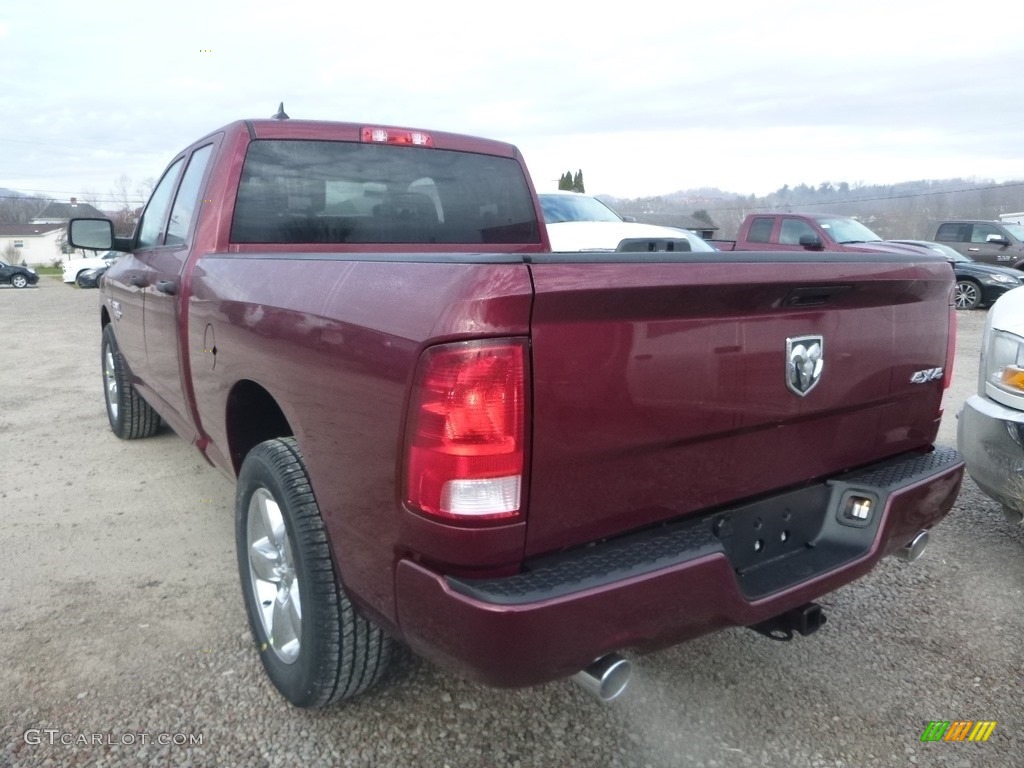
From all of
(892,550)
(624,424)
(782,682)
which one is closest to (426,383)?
(624,424)

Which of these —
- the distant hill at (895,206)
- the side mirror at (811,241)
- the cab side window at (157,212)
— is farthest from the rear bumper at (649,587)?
the distant hill at (895,206)

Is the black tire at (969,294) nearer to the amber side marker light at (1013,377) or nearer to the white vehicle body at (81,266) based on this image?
the amber side marker light at (1013,377)

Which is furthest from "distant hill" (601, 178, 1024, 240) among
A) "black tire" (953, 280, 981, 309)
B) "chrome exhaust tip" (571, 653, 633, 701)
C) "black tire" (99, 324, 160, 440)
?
"chrome exhaust tip" (571, 653, 633, 701)

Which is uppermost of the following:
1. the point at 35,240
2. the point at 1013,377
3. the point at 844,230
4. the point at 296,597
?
the point at 844,230

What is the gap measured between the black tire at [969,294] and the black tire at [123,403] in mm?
14506

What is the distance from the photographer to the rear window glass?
3.28 m

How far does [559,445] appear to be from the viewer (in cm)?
172

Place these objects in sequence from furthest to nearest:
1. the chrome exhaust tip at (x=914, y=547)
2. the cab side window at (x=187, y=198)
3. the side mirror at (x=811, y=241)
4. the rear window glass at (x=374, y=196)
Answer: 1. the side mirror at (x=811, y=241)
2. the cab side window at (x=187, y=198)
3. the rear window glass at (x=374, y=196)
4. the chrome exhaust tip at (x=914, y=547)

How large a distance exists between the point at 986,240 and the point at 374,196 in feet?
57.5

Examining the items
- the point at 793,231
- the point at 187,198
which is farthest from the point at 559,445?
the point at 793,231

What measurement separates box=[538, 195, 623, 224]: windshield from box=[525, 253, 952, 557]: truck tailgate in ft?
26.2

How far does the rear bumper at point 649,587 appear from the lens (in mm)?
1669

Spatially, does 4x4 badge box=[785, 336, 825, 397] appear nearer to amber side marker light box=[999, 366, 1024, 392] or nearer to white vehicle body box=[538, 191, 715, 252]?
amber side marker light box=[999, 366, 1024, 392]

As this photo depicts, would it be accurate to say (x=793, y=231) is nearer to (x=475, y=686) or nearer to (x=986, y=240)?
(x=986, y=240)
